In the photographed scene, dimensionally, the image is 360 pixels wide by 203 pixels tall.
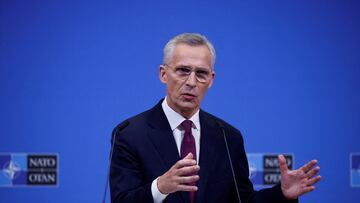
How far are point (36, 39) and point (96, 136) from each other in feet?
2.13

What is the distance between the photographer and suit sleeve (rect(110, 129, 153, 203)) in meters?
1.44

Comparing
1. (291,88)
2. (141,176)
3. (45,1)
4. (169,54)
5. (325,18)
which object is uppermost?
(45,1)

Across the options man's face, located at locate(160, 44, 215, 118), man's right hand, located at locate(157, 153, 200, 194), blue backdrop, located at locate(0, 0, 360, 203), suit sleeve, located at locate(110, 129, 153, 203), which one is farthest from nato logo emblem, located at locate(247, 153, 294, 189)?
man's right hand, located at locate(157, 153, 200, 194)

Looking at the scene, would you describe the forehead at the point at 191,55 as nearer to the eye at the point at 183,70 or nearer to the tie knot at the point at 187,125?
the eye at the point at 183,70

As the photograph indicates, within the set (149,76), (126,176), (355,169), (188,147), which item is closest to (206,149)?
(188,147)

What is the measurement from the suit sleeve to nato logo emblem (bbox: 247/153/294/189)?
1340mm

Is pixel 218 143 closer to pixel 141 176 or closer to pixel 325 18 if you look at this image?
pixel 141 176

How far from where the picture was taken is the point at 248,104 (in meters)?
2.81

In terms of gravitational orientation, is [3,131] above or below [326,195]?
above

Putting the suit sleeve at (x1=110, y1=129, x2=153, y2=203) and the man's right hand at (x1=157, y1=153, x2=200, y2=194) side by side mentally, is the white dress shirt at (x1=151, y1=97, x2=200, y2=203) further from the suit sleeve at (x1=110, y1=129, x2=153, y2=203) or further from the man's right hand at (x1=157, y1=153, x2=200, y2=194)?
the man's right hand at (x1=157, y1=153, x2=200, y2=194)

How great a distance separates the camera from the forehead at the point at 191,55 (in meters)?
1.65

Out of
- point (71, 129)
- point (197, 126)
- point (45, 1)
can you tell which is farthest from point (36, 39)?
point (197, 126)

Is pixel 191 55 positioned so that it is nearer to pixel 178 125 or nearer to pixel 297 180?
pixel 178 125

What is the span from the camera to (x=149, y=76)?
2.79 metres
